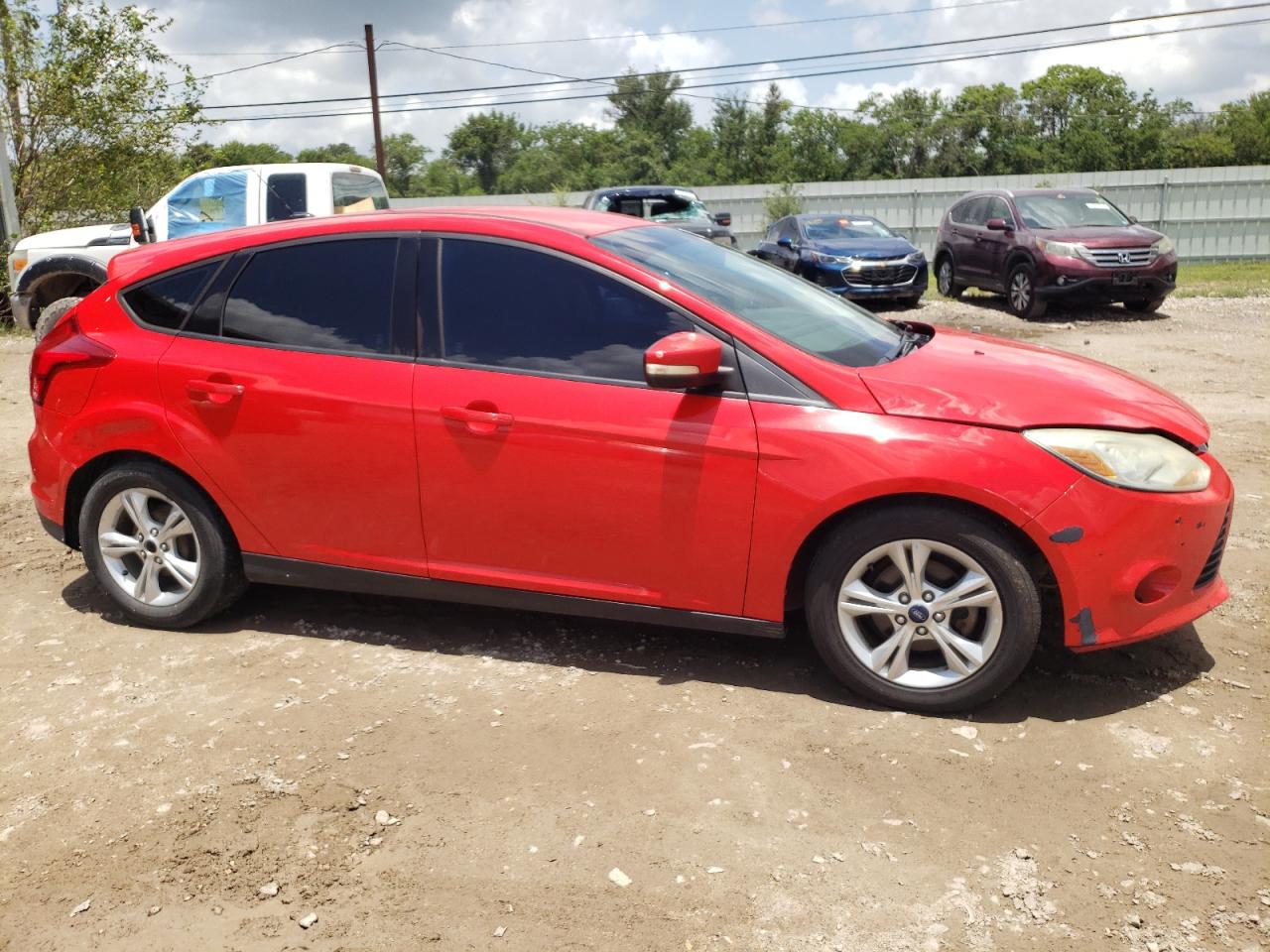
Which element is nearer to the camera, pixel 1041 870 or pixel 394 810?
pixel 1041 870

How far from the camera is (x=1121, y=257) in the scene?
14.7m

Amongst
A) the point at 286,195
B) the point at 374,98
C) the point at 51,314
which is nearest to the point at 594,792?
the point at 286,195

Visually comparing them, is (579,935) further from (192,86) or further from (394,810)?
(192,86)

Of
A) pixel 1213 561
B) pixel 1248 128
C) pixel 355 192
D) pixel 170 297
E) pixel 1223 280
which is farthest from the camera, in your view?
pixel 1248 128

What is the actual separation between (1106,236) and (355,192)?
945 centimetres

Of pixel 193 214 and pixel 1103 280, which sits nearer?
pixel 193 214

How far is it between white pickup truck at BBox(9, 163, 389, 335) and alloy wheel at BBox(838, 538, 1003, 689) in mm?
8979

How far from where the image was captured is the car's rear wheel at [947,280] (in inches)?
714

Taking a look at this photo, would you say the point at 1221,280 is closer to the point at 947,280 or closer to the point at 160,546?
the point at 947,280

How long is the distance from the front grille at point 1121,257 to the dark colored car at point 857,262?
8.57 feet

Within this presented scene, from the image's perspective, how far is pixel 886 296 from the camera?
16.6 meters

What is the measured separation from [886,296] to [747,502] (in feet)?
44.3

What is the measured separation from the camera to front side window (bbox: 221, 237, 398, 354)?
13.9ft

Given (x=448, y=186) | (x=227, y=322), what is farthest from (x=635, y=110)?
(x=227, y=322)
